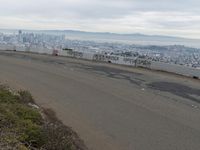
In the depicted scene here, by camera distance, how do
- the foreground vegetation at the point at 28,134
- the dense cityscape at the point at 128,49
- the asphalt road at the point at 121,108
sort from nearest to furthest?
the foreground vegetation at the point at 28,134
the asphalt road at the point at 121,108
the dense cityscape at the point at 128,49

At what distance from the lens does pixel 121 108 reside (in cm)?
1653

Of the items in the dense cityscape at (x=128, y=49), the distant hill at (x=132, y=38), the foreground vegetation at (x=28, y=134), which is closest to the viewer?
the foreground vegetation at (x=28, y=134)

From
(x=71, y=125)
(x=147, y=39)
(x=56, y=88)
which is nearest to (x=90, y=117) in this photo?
(x=71, y=125)

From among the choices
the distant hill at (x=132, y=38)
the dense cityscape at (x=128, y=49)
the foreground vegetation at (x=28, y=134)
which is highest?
the foreground vegetation at (x=28, y=134)

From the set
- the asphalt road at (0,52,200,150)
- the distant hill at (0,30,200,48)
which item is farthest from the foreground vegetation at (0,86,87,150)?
the distant hill at (0,30,200,48)

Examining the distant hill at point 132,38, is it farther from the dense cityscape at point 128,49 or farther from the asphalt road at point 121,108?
the asphalt road at point 121,108

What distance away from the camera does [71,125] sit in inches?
514

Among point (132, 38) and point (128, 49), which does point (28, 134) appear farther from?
point (132, 38)

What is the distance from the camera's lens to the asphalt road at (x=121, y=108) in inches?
462

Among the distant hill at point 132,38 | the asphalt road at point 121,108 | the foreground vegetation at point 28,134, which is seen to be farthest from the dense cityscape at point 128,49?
the distant hill at point 132,38

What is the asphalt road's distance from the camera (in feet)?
38.5

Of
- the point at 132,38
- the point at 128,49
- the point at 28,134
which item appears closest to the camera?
the point at 28,134

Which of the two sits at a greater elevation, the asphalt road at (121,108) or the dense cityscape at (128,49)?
the asphalt road at (121,108)

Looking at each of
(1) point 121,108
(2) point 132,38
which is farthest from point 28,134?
(2) point 132,38
